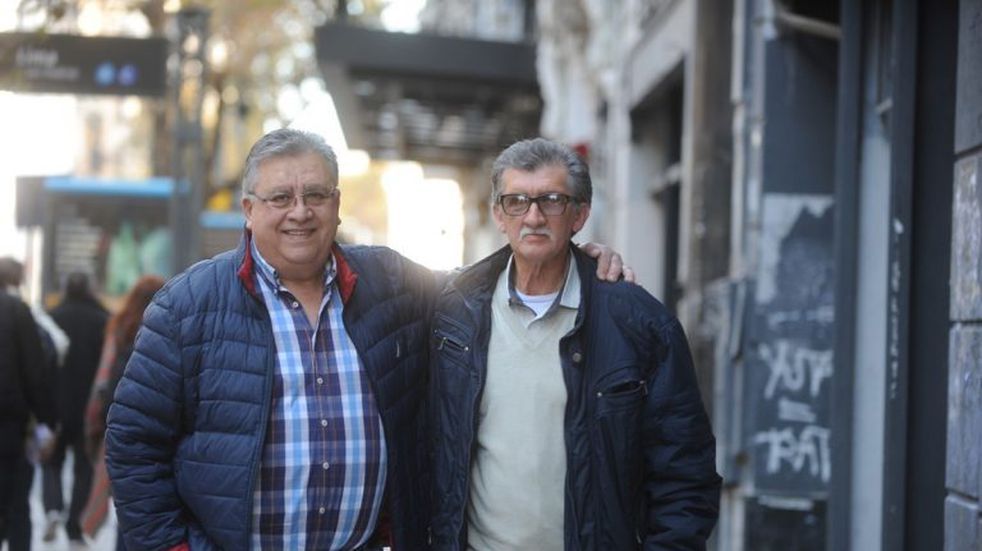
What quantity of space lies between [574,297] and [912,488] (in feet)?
8.32

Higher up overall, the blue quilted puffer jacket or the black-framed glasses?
the black-framed glasses

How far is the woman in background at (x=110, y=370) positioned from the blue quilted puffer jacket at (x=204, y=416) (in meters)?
4.33

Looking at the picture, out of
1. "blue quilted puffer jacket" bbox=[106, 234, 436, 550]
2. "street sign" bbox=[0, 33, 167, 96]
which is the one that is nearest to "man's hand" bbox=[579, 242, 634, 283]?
"blue quilted puffer jacket" bbox=[106, 234, 436, 550]

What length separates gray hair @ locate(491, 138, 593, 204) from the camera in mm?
4332

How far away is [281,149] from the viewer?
4.26 m

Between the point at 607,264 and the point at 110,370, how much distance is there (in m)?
5.09

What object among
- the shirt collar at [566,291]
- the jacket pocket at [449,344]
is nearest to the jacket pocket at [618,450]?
the shirt collar at [566,291]

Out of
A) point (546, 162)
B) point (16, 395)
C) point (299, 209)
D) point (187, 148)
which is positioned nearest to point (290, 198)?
point (299, 209)

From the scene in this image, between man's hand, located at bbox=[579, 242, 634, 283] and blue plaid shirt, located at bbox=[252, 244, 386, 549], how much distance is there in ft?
2.35

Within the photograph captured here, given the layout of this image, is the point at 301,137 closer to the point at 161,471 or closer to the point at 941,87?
the point at 161,471

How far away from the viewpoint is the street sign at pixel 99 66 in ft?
49.9

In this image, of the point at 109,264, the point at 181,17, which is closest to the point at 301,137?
the point at 181,17

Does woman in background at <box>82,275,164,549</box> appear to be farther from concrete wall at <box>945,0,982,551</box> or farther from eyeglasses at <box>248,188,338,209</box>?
concrete wall at <box>945,0,982,551</box>

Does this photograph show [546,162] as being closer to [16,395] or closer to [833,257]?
[16,395]
